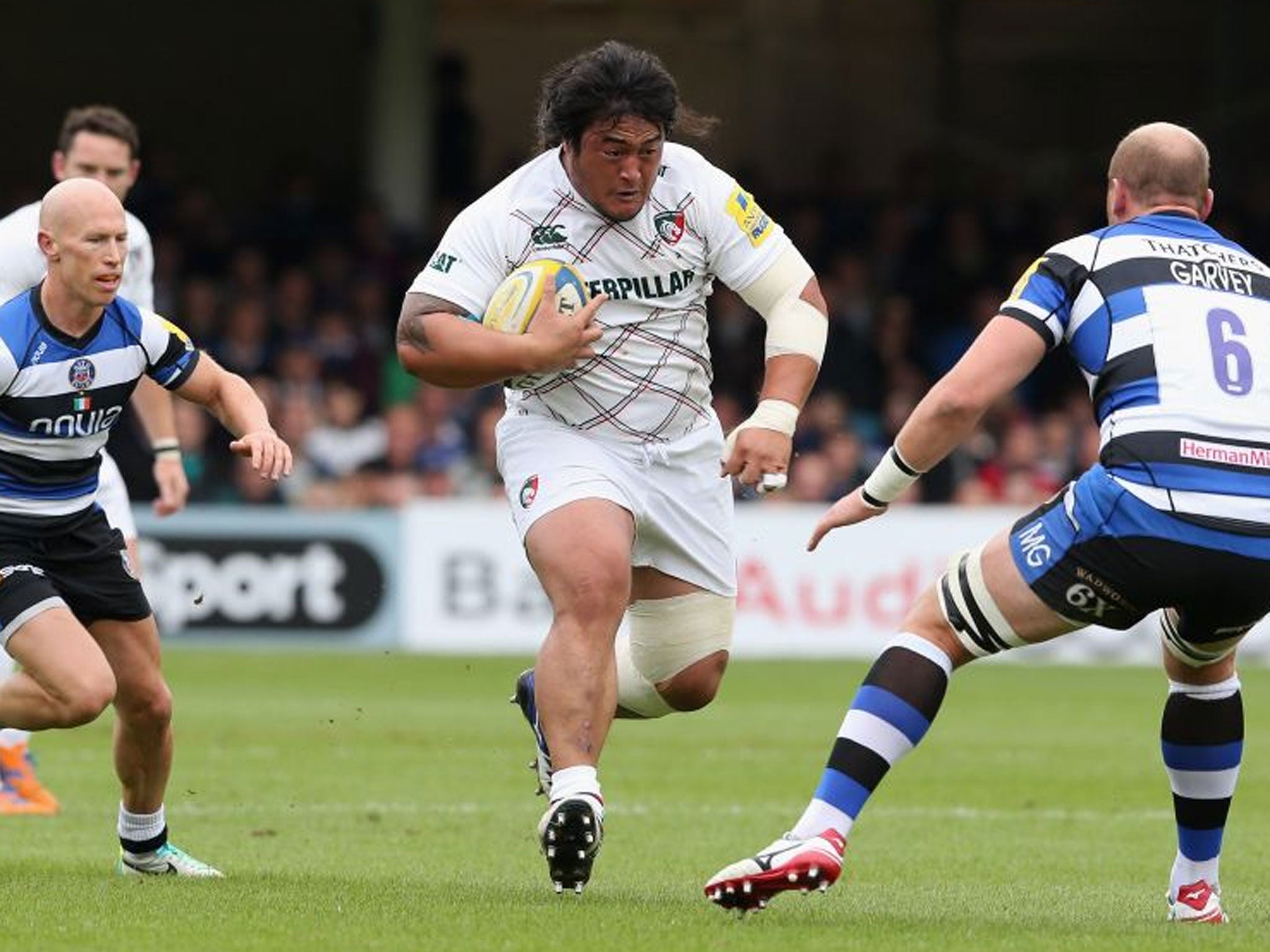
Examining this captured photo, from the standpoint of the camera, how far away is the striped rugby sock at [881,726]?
6.78 metres

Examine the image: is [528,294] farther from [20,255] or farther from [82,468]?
[20,255]

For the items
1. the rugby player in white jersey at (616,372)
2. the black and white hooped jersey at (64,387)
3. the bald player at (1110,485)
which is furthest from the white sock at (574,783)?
the black and white hooped jersey at (64,387)

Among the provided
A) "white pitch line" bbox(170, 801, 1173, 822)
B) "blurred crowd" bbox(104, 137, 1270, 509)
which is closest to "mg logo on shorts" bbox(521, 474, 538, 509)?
"white pitch line" bbox(170, 801, 1173, 822)

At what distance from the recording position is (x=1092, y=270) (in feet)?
22.5

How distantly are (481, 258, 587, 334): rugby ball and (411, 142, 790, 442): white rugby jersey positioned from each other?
0.36 ft

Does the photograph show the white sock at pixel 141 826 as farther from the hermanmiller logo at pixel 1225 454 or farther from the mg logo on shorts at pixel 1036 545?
the hermanmiller logo at pixel 1225 454

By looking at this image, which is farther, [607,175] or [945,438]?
[607,175]

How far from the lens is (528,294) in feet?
24.7

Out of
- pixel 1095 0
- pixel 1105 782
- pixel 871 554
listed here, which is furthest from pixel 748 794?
pixel 1095 0

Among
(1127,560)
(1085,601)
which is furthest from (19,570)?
(1127,560)

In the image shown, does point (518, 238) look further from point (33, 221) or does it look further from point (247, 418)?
point (33, 221)

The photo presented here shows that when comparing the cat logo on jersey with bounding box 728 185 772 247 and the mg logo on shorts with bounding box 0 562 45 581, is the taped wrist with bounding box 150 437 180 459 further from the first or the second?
the cat logo on jersey with bounding box 728 185 772 247

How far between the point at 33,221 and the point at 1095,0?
22.6m

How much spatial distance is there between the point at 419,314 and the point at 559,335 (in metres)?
0.47
